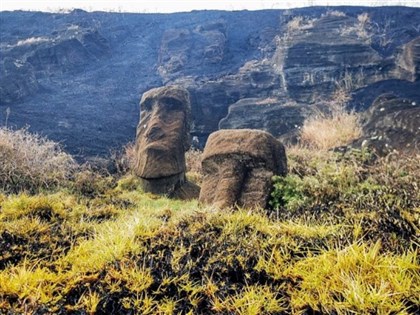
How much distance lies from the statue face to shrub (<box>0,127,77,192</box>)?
5.37 ft

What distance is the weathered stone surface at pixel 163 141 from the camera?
7492 mm

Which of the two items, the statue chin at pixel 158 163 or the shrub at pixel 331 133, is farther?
the shrub at pixel 331 133

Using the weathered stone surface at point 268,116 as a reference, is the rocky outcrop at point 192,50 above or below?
above

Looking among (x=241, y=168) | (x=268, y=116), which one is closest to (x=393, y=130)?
(x=241, y=168)

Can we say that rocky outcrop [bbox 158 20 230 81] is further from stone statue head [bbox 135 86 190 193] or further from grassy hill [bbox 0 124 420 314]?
grassy hill [bbox 0 124 420 314]

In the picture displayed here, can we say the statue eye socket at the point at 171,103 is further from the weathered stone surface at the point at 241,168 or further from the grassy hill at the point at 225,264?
the grassy hill at the point at 225,264

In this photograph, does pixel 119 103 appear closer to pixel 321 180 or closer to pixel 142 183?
pixel 142 183

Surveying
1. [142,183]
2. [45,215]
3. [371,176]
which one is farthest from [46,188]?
[371,176]

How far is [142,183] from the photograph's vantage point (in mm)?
7750

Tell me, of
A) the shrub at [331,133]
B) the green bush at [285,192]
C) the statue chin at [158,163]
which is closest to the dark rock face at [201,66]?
the shrub at [331,133]

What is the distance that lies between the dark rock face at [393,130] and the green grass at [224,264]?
437cm

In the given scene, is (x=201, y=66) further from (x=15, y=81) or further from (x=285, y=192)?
(x=285, y=192)

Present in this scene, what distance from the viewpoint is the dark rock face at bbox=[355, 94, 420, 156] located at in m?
7.56

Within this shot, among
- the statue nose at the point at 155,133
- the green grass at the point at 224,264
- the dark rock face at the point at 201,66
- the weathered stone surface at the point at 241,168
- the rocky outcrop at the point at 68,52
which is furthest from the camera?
the rocky outcrop at the point at 68,52
